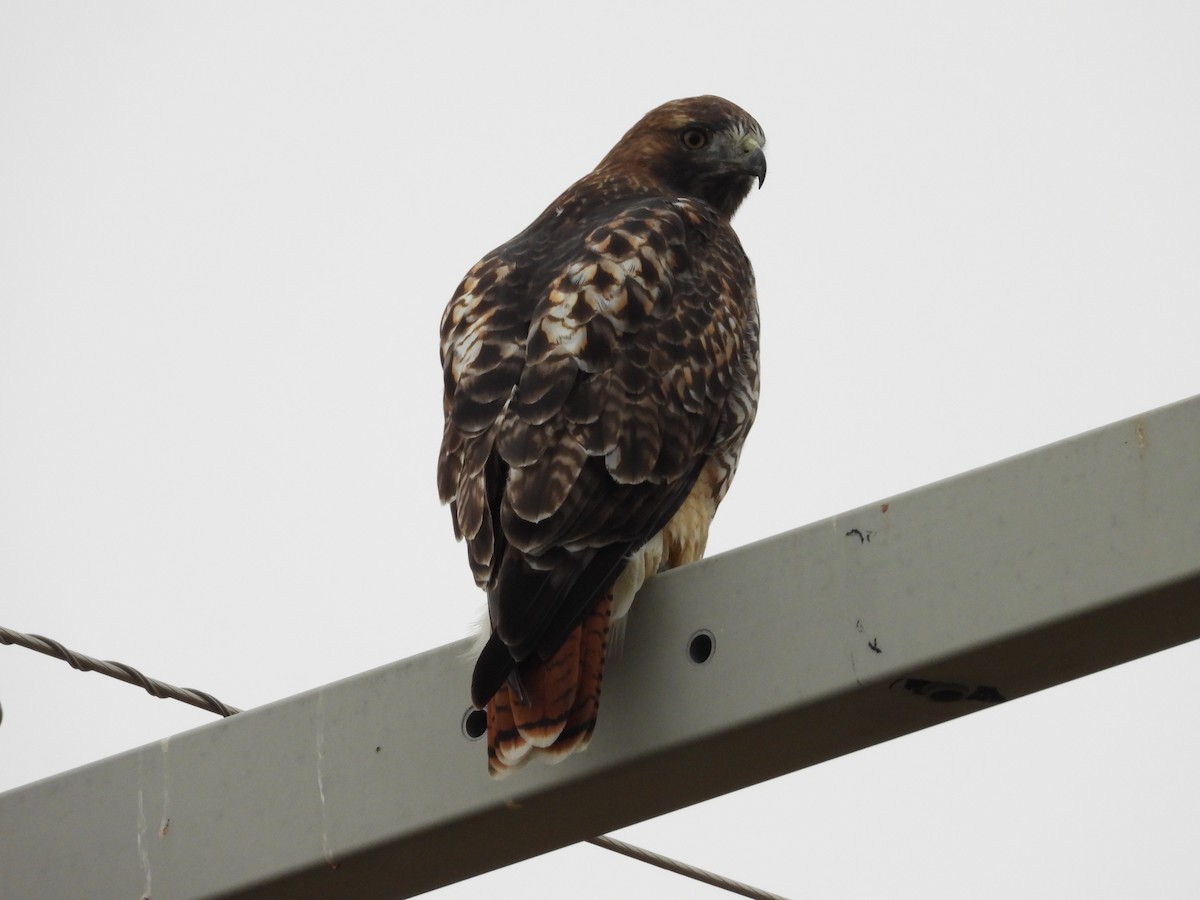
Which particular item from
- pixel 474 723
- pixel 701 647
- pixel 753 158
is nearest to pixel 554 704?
pixel 474 723

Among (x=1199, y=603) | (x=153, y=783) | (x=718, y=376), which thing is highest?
(x=718, y=376)

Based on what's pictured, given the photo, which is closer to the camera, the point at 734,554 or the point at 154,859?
the point at 734,554

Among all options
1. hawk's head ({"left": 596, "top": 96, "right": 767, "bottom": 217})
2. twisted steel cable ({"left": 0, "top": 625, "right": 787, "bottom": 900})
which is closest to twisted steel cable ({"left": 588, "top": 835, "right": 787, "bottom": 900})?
twisted steel cable ({"left": 0, "top": 625, "right": 787, "bottom": 900})

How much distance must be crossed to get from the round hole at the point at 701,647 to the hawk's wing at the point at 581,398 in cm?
33

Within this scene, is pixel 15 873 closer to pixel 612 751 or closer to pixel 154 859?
pixel 154 859

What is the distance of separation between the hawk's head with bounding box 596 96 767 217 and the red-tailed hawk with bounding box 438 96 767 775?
0.61 m

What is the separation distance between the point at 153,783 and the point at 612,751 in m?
0.83

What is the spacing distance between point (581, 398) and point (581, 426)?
0.09m

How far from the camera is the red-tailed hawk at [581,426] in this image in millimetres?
2850

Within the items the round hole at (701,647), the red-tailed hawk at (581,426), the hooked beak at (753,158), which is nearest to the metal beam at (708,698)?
the round hole at (701,647)

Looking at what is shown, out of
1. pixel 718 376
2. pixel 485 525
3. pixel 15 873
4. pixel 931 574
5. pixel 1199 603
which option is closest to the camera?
pixel 1199 603

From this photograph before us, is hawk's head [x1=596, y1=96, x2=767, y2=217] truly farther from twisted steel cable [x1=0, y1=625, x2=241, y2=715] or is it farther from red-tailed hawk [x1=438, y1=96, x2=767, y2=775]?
twisted steel cable [x1=0, y1=625, x2=241, y2=715]

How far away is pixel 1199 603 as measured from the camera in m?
2.07

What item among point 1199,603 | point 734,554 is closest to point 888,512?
point 734,554
